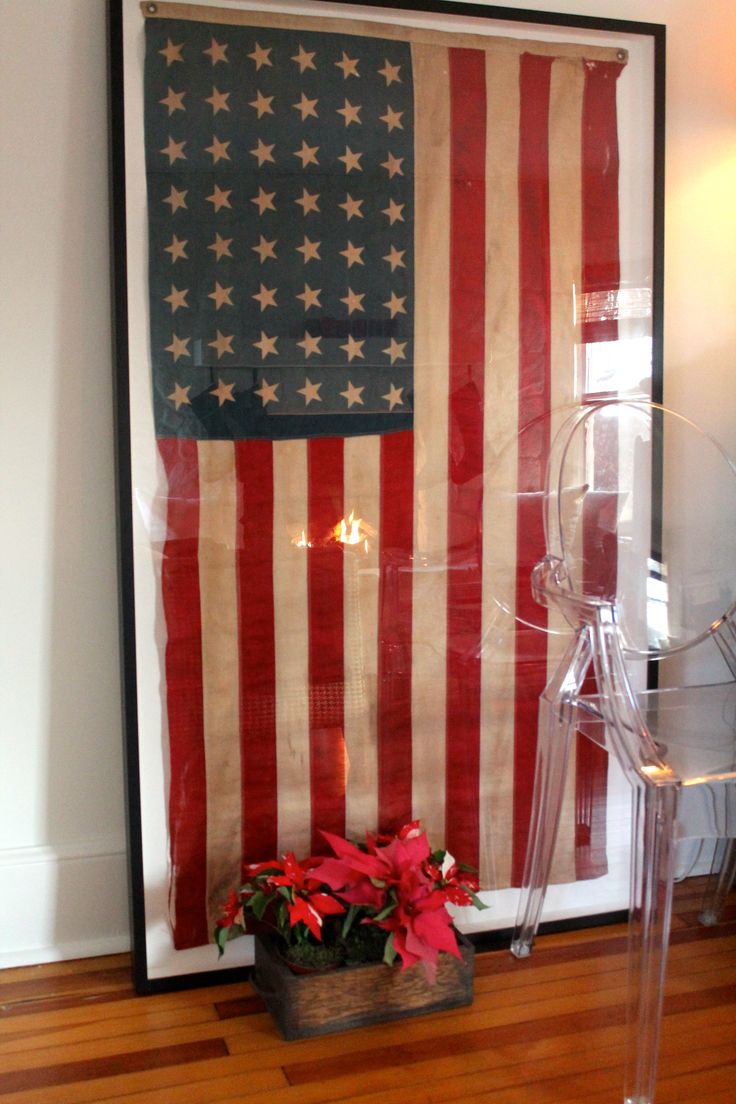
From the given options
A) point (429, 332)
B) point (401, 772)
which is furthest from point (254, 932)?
point (429, 332)

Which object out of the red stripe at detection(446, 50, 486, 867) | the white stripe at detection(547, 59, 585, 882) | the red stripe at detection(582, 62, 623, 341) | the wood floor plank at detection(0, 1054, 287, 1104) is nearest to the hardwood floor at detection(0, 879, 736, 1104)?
the wood floor plank at detection(0, 1054, 287, 1104)

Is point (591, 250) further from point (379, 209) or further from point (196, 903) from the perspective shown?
point (196, 903)

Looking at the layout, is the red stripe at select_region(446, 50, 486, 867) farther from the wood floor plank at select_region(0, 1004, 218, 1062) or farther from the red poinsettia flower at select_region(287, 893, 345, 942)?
the wood floor plank at select_region(0, 1004, 218, 1062)

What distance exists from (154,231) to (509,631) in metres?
1.06

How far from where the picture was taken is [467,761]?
229 cm

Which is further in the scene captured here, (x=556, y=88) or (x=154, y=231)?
(x=556, y=88)

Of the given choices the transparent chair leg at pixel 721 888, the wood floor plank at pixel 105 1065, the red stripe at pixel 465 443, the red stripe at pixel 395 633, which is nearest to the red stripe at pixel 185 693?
the wood floor plank at pixel 105 1065

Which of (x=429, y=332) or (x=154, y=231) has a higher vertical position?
(x=154, y=231)

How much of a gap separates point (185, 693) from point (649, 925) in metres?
0.94

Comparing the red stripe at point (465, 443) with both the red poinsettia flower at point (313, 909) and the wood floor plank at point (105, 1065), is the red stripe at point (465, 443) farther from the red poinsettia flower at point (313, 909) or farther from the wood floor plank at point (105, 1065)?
the wood floor plank at point (105, 1065)

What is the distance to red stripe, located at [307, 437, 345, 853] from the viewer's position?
84.4 inches

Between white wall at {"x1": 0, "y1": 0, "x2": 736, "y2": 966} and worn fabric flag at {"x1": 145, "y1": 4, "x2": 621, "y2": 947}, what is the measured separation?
0.57 feet

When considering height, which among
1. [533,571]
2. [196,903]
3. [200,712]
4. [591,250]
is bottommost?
[196,903]

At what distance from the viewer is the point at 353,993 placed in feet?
6.52
